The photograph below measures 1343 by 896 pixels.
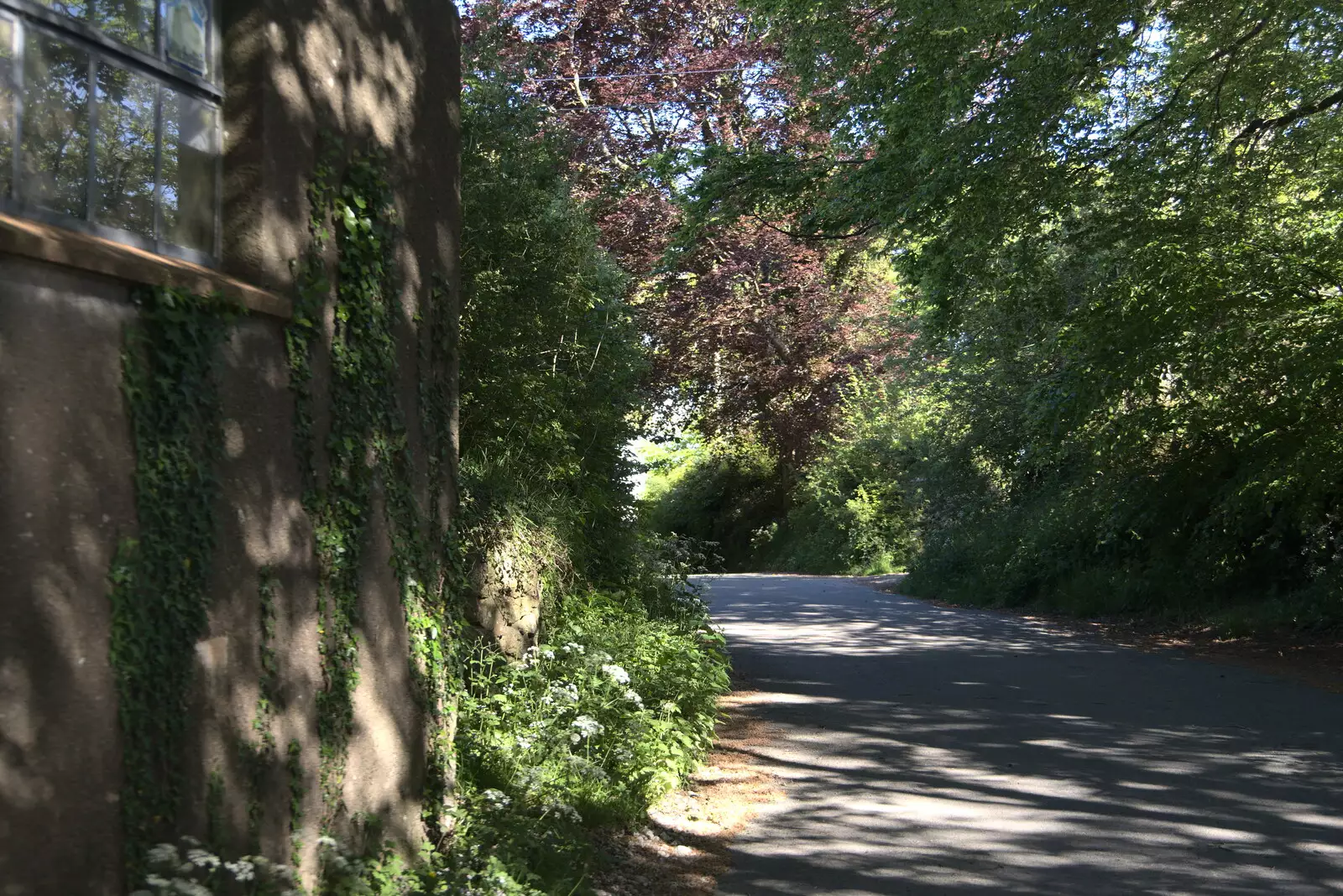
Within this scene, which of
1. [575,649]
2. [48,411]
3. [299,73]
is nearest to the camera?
[48,411]

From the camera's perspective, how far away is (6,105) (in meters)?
4.05

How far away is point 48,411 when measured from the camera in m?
3.79

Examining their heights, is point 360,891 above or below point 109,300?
below

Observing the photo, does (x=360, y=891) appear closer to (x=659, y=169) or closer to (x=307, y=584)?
(x=307, y=584)

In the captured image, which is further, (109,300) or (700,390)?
(700,390)

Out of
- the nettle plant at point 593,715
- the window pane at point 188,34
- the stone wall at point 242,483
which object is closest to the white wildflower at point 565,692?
the nettle plant at point 593,715

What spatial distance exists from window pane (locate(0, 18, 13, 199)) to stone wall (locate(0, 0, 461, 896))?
451mm

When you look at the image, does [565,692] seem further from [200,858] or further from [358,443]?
[200,858]

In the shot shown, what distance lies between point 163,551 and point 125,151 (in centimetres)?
156

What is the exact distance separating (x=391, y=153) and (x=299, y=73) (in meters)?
0.80

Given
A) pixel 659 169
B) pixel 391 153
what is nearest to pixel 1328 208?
pixel 659 169

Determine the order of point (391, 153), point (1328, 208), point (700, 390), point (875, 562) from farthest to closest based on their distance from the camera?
point (875, 562), point (700, 390), point (1328, 208), point (391, 153)

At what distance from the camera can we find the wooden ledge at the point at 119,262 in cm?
372

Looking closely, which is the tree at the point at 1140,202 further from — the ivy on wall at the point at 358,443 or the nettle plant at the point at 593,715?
the ivy on wall at the point at 358,443
